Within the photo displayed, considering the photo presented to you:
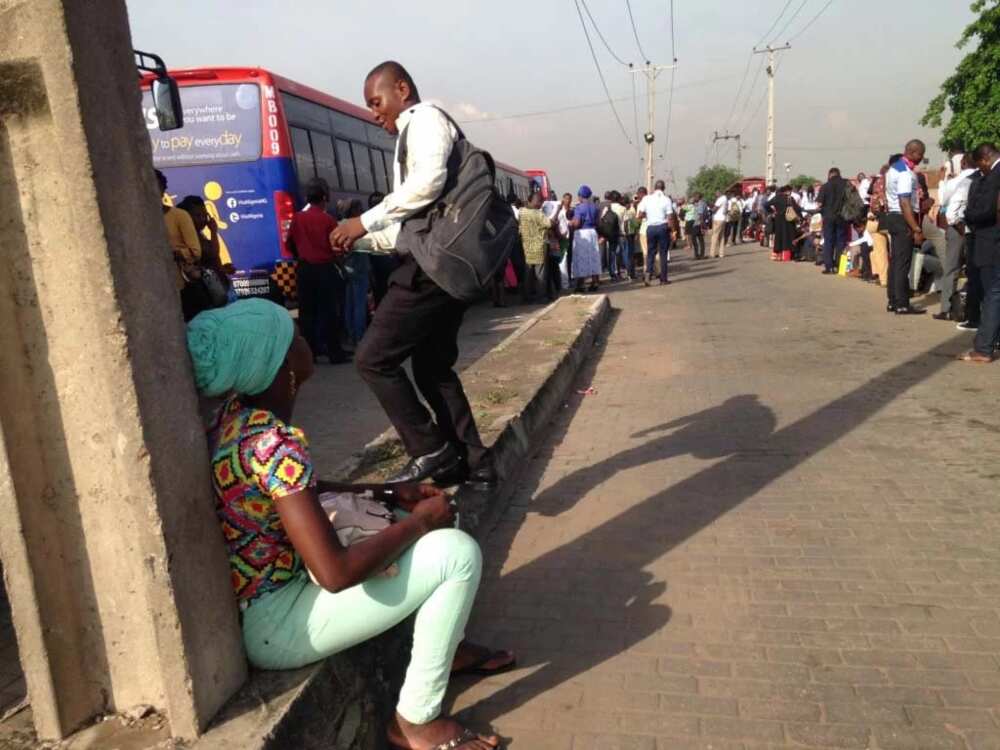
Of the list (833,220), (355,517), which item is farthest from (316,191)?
(833,220)

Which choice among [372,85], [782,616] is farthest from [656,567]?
[372,85]

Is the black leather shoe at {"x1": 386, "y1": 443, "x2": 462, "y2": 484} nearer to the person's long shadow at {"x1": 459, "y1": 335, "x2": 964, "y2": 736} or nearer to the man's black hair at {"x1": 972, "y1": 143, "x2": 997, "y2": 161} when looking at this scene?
the person's long shadow at {"x1": 459, "y1": 335, "x2": 964, "y2": 736}

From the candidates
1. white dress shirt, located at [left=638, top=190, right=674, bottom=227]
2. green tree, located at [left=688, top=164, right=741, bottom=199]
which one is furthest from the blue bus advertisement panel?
green tree, located at [left=688, top=164, right=741, bottom=199]

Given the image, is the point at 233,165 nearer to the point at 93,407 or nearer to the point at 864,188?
the point at 93,407

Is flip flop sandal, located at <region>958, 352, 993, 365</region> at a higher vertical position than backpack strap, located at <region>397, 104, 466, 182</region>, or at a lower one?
lower

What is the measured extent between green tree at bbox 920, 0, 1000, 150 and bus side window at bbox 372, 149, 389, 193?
22.1 meters

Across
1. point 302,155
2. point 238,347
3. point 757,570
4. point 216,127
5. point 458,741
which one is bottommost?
point 757,570

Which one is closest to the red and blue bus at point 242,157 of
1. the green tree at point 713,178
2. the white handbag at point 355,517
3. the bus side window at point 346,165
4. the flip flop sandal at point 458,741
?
the bus side window at point 346,165

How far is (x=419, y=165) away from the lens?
10.1 feet

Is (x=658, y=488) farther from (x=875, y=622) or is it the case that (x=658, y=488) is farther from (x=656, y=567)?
(x=875, y=622)

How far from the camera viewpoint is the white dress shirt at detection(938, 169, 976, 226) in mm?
8773

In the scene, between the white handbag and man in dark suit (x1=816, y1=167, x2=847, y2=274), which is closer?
the white handbag

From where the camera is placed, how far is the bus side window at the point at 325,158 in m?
11.9

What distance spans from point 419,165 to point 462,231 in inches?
11.7
